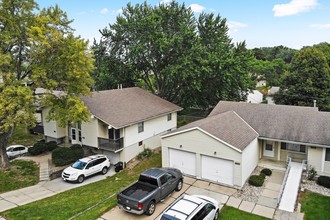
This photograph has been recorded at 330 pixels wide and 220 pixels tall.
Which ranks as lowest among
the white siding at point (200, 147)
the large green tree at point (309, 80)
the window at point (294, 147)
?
the window at point (294, 147)

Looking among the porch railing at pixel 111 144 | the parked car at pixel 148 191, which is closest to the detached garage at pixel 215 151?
the parked car at pixel 148 191

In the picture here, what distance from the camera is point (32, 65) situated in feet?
69.7

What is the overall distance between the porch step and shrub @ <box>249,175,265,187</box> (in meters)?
1.57

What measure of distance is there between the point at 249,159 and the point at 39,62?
17751 mm

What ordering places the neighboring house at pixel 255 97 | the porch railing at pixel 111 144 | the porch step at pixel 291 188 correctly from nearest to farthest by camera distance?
the porch step at pixel 291 188 → the porch railing at pixel 111 144 → the neighboring house at pixel 255 97

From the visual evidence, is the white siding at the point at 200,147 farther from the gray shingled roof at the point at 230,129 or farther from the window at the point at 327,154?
the window at the point at 327,154

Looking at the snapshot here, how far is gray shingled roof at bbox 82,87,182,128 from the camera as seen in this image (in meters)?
23.5

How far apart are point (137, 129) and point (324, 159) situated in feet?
49.8

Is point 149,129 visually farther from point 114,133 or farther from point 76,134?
point 76,134

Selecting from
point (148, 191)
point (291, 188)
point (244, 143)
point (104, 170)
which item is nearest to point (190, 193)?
point (148, 191)

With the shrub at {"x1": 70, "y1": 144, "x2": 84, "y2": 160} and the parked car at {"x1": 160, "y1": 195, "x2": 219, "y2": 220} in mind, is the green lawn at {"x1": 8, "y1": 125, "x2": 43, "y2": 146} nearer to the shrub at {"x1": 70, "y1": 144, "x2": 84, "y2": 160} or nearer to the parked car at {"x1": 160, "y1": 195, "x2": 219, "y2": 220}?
the shrub at {"x1": 70, "y1": 144, "x2": 84, "y2": 160}

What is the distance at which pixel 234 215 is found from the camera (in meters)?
14.4

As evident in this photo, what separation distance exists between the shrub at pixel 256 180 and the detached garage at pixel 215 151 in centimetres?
39

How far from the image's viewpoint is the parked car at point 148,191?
1356cm
